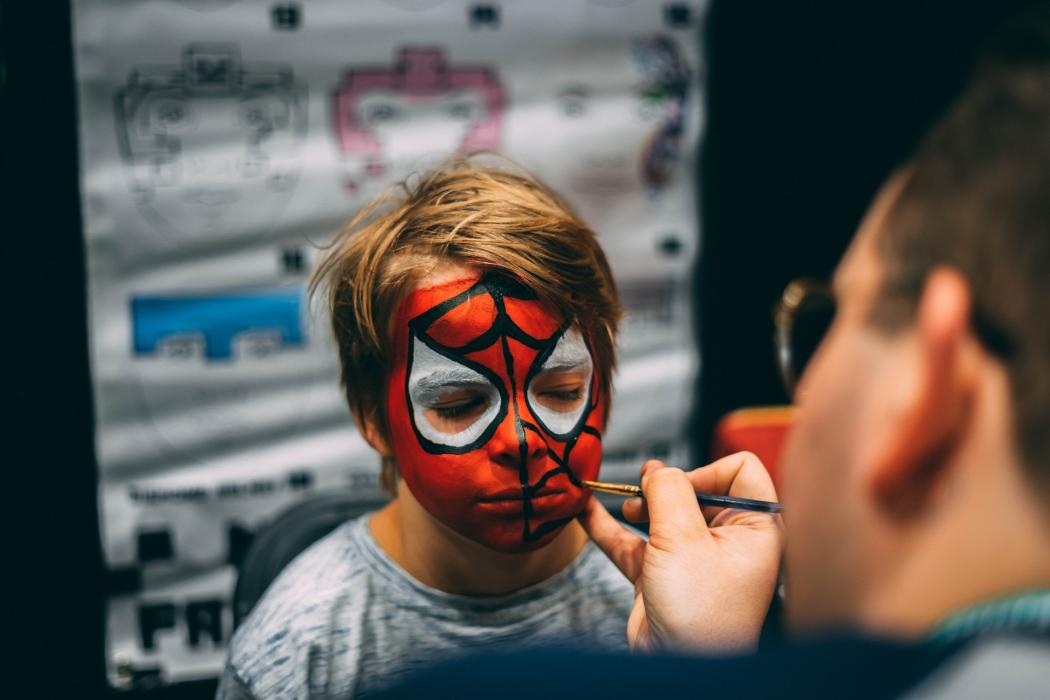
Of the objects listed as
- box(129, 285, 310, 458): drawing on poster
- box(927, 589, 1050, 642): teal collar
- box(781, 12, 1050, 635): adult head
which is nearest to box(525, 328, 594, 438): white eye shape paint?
box(781, 12, 1050, 635): adult head

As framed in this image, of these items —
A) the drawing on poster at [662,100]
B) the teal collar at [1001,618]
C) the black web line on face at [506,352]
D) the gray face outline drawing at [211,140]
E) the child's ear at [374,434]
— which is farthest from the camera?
the drawing on poster at [662,100]

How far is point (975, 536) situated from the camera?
1.46ft

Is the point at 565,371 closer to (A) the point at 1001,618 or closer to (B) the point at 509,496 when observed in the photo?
(B) the point at 509,496

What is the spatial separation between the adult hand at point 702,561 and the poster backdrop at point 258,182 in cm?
96

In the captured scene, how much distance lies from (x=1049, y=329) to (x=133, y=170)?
1.79 meters

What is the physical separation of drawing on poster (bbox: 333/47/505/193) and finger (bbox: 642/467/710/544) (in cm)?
117

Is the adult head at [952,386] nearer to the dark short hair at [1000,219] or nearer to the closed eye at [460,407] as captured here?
the dark short hair at [1000,219]

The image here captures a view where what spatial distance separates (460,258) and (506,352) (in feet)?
0.41

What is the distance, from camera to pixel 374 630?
0.99 meters

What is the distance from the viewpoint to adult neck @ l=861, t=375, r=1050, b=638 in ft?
1.43

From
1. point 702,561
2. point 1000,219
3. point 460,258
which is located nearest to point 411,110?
point 460,258

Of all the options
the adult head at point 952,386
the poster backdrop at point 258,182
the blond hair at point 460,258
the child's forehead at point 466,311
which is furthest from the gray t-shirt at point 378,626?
Answer: the poster backdrop at point 258,182

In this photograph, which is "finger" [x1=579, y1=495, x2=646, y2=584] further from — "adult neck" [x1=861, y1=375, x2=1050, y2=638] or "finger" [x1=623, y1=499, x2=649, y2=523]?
"adult neck" [x1=861, y1=375, x2=1050, y2=638]

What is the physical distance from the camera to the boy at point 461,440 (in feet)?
2.97
